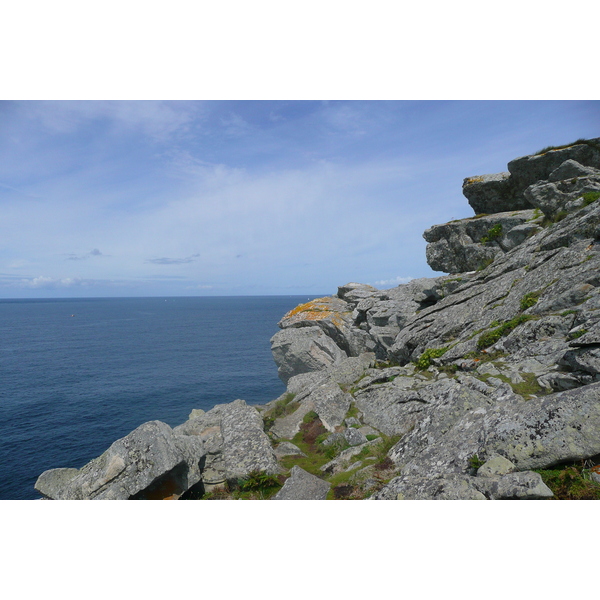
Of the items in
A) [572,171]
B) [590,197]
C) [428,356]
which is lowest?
[428,356]

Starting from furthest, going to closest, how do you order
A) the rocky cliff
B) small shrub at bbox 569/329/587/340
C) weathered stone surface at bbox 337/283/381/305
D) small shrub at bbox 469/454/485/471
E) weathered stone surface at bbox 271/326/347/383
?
weathered stone surface at bbox 337/283/381/305
weathered stone surface at bbox 271/326/347/383
small shrub at bbox 569/329/587/340
small shrub at bbox 469/454/485/471
the rocky cliff

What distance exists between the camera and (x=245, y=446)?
14.4 metres

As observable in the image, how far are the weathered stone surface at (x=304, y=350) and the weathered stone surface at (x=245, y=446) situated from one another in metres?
19.2

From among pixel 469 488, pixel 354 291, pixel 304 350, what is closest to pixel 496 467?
pixel 469 488

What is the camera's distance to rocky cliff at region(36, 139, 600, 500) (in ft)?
26.3

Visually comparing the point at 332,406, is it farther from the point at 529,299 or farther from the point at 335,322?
the point at 335,322

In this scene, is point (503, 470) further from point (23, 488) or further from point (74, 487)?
point (23, 488)

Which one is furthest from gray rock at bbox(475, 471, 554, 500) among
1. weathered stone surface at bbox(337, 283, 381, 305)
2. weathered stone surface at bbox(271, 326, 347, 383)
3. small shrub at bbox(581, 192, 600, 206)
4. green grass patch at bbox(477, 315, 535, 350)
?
weathered stone surface at bbox(337, 283, 381, 305)

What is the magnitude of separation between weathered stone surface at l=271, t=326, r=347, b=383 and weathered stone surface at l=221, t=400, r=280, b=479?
19.2 metres

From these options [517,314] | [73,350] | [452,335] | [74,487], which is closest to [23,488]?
[74,487]

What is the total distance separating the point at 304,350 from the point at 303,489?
25.2m

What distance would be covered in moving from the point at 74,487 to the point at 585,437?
14772mm

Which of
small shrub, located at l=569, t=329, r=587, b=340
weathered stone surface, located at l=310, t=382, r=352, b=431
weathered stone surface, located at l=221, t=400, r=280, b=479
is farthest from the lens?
weathered stone surface, located at l=310, t=382, r=352, b=431

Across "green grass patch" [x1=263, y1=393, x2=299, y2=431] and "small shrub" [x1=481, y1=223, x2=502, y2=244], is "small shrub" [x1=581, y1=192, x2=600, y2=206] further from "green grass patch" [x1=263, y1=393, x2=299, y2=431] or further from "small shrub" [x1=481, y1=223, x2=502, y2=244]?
"green grass patch" [x1=263, y1=393, x2=299, y2=431]
